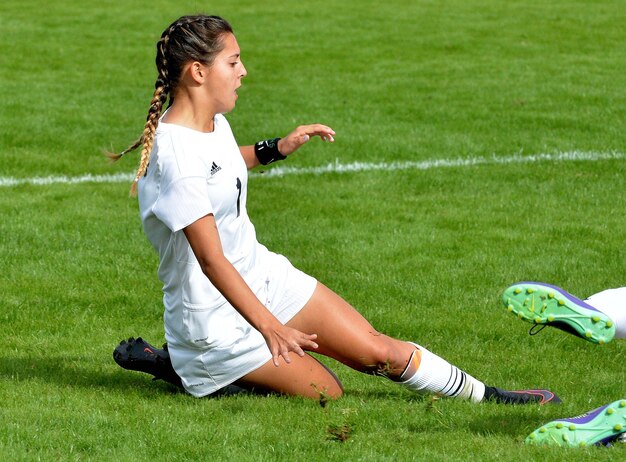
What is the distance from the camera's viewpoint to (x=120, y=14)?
23.4 m

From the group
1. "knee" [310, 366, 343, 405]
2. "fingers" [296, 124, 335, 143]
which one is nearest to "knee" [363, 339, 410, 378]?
"knee" [310, 366, 343, 405]

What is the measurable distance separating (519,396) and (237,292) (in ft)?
5.28

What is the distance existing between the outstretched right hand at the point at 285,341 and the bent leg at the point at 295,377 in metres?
0.90

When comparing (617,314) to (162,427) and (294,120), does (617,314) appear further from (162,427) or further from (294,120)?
(294,120)

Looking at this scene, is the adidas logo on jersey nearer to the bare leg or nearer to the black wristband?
the black wristband

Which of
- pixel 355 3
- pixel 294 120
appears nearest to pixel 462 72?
pixel 294 120

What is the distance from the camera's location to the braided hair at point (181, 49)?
5543 mm

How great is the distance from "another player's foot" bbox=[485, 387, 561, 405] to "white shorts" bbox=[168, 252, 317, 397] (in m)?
1.00

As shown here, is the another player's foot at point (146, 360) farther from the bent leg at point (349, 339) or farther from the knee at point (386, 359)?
the knee at point (386, 359)

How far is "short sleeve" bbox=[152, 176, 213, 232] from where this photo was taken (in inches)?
211

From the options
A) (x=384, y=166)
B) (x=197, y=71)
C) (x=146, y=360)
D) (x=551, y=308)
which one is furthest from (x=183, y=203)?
(x=384, y=166)

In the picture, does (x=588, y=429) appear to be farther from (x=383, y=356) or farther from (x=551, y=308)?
(x=383, y=356)

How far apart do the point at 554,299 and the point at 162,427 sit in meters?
1.78

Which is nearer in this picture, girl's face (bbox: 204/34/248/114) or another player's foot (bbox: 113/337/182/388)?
girl's face (bbox: 204/34/248/114)
